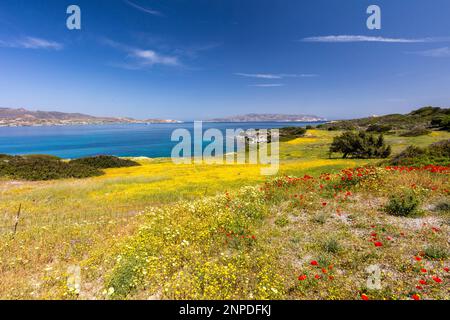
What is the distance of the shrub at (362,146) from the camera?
3897cm

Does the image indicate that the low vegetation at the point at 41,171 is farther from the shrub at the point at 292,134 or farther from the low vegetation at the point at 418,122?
the low vegetation at the point at 418,122

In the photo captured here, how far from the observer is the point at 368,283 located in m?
5.06

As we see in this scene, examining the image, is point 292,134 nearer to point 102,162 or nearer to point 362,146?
point 362,146

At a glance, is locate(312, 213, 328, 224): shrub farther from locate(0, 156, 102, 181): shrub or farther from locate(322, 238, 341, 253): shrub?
locate(0, 156, 102, 181): shrub

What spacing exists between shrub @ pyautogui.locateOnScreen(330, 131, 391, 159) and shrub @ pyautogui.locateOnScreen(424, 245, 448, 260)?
3825 cm

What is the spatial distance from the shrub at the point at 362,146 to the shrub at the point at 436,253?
38253 millimetres

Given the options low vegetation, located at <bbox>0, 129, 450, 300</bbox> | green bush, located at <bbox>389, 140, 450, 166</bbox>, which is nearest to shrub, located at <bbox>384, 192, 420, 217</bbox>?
→ low vegetation, located at <bbox>0, 129, 450, 300</bbox>

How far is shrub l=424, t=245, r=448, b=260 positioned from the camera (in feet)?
18.8

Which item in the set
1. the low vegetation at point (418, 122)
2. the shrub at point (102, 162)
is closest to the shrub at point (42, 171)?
the shrub at point (102, 162)

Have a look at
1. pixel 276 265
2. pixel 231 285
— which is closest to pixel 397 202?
pixel 276 265

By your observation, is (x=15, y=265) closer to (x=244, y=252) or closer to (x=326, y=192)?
(x=244, y=252)

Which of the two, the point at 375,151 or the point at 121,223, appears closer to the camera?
the point at 121,223
